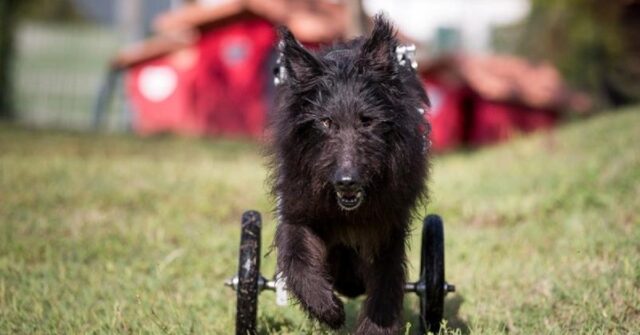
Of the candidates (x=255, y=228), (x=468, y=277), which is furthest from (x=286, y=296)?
(x=468, y=277)

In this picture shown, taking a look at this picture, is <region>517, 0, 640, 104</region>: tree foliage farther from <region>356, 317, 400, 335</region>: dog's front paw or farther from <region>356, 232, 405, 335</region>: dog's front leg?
<region>356, 317, 400, 335</region>: dog's front paw

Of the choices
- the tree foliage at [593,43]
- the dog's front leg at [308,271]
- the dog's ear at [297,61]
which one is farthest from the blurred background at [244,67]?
the dog's front leg at [308,271]

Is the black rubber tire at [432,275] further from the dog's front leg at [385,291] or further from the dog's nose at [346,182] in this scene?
the dog's nose at [346,182]

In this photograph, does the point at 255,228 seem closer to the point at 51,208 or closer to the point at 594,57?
the point at 51,208

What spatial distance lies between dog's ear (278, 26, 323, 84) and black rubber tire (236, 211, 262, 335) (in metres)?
0.87

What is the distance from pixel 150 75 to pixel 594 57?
10006 mm

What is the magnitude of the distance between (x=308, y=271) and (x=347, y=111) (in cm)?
82

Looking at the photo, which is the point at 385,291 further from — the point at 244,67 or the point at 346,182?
the point at 244,67

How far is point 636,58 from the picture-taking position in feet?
53.6

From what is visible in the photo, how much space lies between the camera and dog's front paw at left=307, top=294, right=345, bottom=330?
396 cm

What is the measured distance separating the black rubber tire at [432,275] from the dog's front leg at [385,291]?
0.66ft

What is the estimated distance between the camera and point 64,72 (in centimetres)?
2114

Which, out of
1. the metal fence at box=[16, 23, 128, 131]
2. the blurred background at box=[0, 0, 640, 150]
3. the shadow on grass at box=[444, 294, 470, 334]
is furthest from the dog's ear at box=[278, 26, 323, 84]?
the metal fence at box=[16, 23, 128, 131]

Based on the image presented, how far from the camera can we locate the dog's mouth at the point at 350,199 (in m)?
3.93
